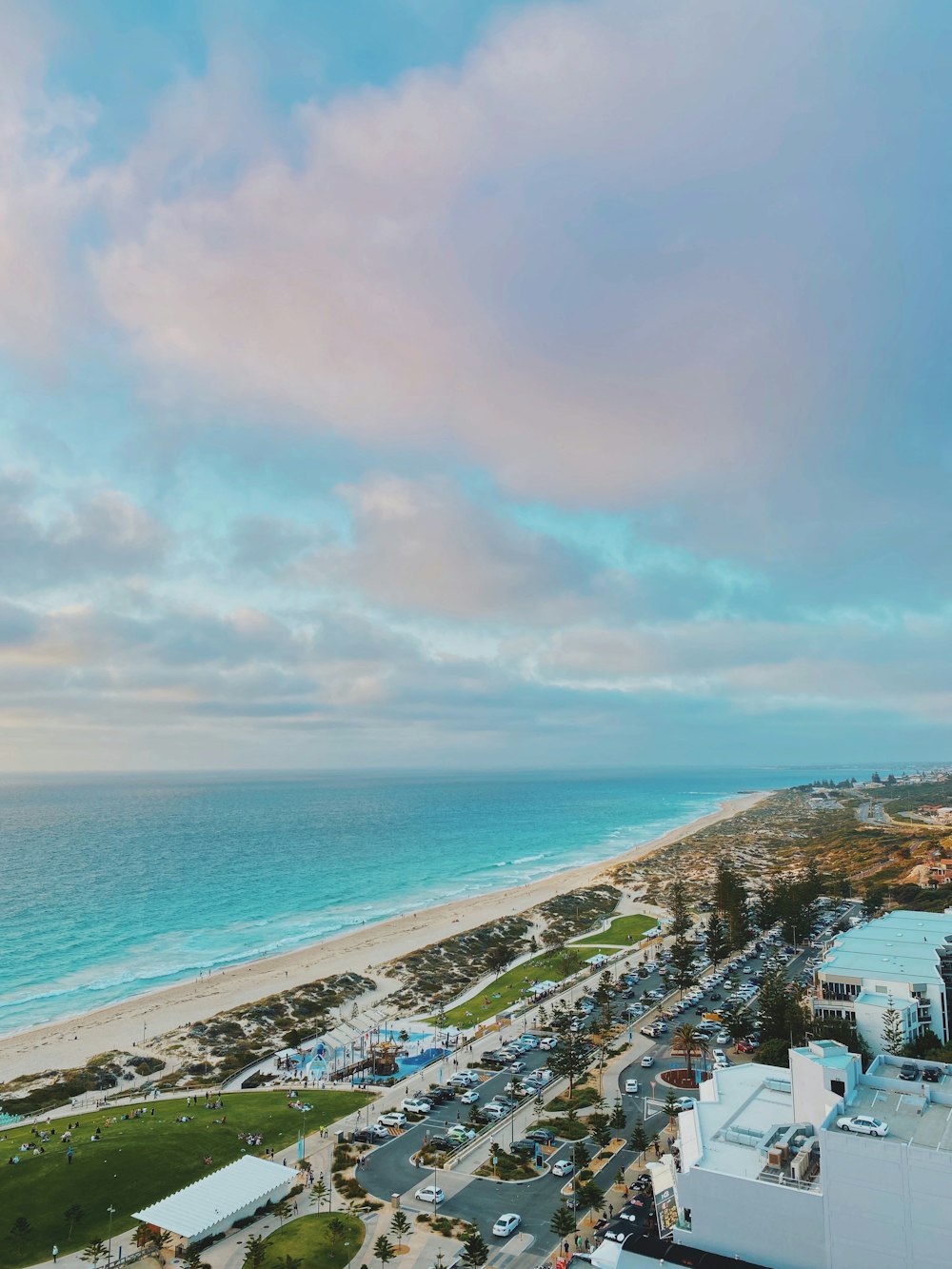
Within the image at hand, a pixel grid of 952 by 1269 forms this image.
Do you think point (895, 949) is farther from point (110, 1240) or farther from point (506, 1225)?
point (110, 1240)

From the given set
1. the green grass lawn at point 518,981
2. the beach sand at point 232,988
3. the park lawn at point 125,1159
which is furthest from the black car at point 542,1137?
the beach sand at point 232,988

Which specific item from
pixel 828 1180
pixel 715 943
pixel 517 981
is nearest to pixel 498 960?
pixel 517 981

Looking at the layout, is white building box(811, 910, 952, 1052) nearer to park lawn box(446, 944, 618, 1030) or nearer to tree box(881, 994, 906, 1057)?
tree box(881, 994, 906, 1057)

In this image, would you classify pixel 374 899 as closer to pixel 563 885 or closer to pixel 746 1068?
pixel 563 885

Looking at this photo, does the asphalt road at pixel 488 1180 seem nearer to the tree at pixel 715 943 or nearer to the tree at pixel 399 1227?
the tree at pixel 399 1227

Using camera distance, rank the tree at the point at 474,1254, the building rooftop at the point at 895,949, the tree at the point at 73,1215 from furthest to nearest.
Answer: the building rooftop at the point at 895,949, the tree at the point at 73,1215, the tree at the point at 474,1254

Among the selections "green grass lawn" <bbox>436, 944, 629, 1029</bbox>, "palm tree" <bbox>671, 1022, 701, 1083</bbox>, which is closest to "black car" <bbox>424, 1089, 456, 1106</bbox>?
"palm tree" <bbox>671, 1022, 701, 1083</bbox>

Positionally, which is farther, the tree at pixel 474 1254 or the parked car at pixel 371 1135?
A: the parked car at pixel 371 1135
